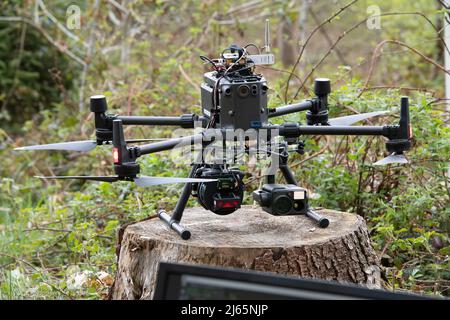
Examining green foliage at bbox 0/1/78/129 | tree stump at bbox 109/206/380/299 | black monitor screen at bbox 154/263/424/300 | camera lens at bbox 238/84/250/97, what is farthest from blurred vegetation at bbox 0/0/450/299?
black monitor screen at bbox 154/263/424/300

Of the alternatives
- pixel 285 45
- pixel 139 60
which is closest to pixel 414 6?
pixel 285 45

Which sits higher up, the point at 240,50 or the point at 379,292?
the point at 240,50

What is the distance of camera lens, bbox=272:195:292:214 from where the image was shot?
3859 mm

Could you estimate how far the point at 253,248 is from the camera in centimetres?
377

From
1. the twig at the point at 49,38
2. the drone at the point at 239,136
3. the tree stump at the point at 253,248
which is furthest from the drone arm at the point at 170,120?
the twig at the point at 49,38

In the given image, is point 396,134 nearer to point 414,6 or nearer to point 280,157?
point 280,157

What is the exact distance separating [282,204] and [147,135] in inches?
143

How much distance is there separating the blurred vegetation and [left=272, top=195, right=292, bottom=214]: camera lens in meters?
0.98

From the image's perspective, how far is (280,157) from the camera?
4078mm

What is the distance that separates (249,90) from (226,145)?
29 cm

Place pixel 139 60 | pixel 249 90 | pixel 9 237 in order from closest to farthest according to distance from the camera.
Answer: pixel 249 90 < pixel 9 237 < pixel 139 60
